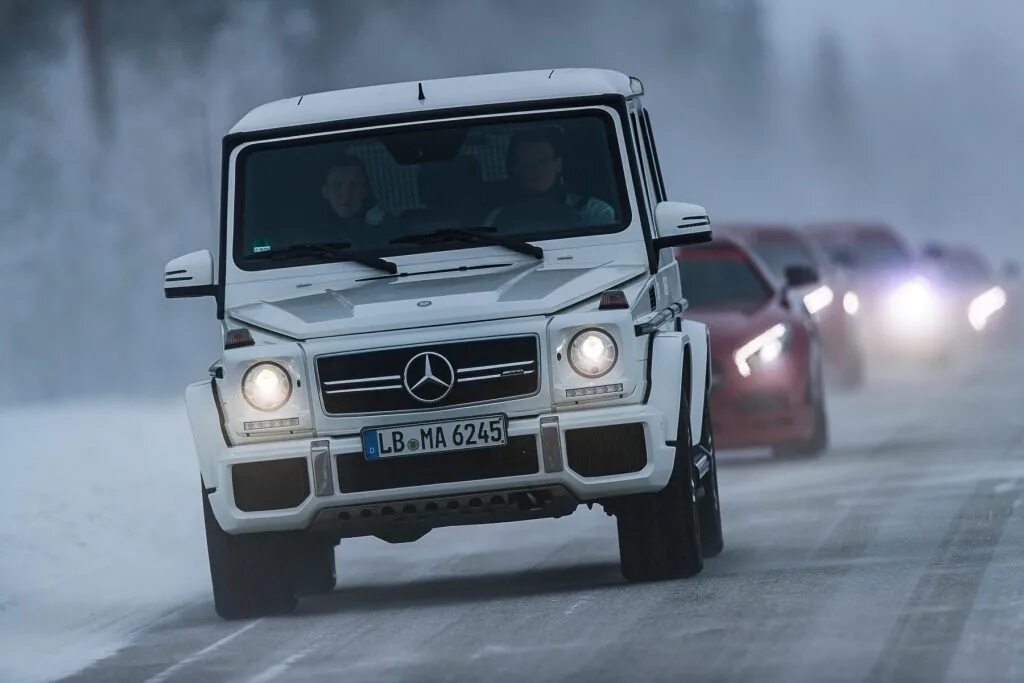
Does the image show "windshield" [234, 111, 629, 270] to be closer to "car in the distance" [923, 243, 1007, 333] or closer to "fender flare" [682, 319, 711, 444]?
"fender flare" [682, 319, 711, 444]

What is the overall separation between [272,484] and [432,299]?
902 mm

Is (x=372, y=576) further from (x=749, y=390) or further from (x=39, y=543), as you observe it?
(x=749, y=390)

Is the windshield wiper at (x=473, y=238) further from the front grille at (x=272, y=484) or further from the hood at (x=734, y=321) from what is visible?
the hood at (x=734, y=321)

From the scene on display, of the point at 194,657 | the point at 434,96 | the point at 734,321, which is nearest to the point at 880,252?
the point at 734,321

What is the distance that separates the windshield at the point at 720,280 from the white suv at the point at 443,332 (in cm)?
656

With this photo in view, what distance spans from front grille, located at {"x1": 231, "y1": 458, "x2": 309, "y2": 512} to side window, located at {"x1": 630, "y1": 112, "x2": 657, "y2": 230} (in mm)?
1880

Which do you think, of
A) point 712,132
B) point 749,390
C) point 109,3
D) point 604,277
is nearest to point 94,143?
point 109,3

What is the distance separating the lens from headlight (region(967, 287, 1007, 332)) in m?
33.7

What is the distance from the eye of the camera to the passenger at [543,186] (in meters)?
10.6

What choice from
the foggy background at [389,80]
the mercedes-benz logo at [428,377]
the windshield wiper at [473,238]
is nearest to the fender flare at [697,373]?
the windshield wiper at [473,238]

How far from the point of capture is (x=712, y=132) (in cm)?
8556

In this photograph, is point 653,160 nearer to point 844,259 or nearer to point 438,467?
point 438,467

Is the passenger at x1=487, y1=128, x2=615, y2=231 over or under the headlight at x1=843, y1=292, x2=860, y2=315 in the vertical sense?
over

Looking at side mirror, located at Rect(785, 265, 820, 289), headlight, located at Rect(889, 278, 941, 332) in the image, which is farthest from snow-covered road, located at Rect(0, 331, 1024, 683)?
headlight, located at Rect(889, 278, 941, 332)
